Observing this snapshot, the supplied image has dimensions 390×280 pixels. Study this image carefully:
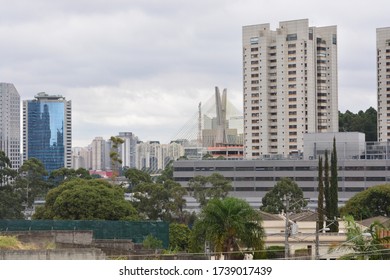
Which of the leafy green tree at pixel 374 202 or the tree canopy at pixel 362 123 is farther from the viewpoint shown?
the tree canopy at pixel 362 123

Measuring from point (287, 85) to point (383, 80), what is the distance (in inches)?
592

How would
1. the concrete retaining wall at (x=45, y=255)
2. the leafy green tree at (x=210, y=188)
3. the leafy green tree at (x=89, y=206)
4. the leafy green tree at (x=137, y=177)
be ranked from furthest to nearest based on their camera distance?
the leafy green tree at (x=137, y=177) → the leafy green tree at (x=210, y=188) → the leafy green tree at (x=89, y=206) → the concrete retaining wall at (x=45, y=255)

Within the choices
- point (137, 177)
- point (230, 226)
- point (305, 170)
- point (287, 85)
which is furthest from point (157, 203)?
point (287, 85)

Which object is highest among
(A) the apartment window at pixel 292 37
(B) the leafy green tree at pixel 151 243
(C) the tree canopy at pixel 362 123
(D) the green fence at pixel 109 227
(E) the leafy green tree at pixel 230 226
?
(A) the apartment window at pixel 292 37

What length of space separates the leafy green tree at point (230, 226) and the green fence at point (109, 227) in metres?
9.70

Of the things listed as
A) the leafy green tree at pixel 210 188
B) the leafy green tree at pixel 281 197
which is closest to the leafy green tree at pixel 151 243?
the leafy green tree at pixel 281 197

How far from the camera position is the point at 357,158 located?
10475cm

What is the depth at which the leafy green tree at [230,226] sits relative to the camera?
1233 inches

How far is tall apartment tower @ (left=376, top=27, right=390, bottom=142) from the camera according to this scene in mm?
123188

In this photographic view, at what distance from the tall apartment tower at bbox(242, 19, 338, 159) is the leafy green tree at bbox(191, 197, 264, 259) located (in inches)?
3568

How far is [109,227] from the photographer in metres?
41.6

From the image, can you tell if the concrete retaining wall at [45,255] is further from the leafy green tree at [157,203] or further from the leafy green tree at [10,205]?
the leafy green tree at [10,205]

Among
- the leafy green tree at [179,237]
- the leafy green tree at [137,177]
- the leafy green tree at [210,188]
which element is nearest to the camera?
the leafy green tree at [179,237]

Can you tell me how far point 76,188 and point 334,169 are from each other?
16999 mm
